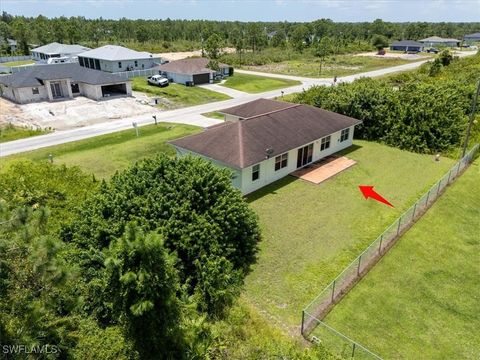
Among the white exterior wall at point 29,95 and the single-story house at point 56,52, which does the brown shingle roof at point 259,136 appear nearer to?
the white exterior wall at point 29,95

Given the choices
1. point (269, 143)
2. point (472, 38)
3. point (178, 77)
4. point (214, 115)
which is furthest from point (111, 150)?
point (472, 38)

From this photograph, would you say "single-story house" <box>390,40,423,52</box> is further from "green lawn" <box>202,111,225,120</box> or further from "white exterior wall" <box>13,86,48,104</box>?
"white exterior wall" <box>13,86,48,104</box>

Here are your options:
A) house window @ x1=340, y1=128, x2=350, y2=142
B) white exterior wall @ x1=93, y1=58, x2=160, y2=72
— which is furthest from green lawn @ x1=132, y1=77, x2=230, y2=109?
house window @ x1=340, y1=128, x2=350, y2=142

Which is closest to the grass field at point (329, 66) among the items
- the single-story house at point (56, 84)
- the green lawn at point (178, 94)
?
the green lawn at point (178, 94)

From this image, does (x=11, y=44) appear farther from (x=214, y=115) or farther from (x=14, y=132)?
(x=214, y=115)

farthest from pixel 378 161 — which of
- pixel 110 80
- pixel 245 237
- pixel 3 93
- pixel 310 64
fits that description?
pixel 310 64
